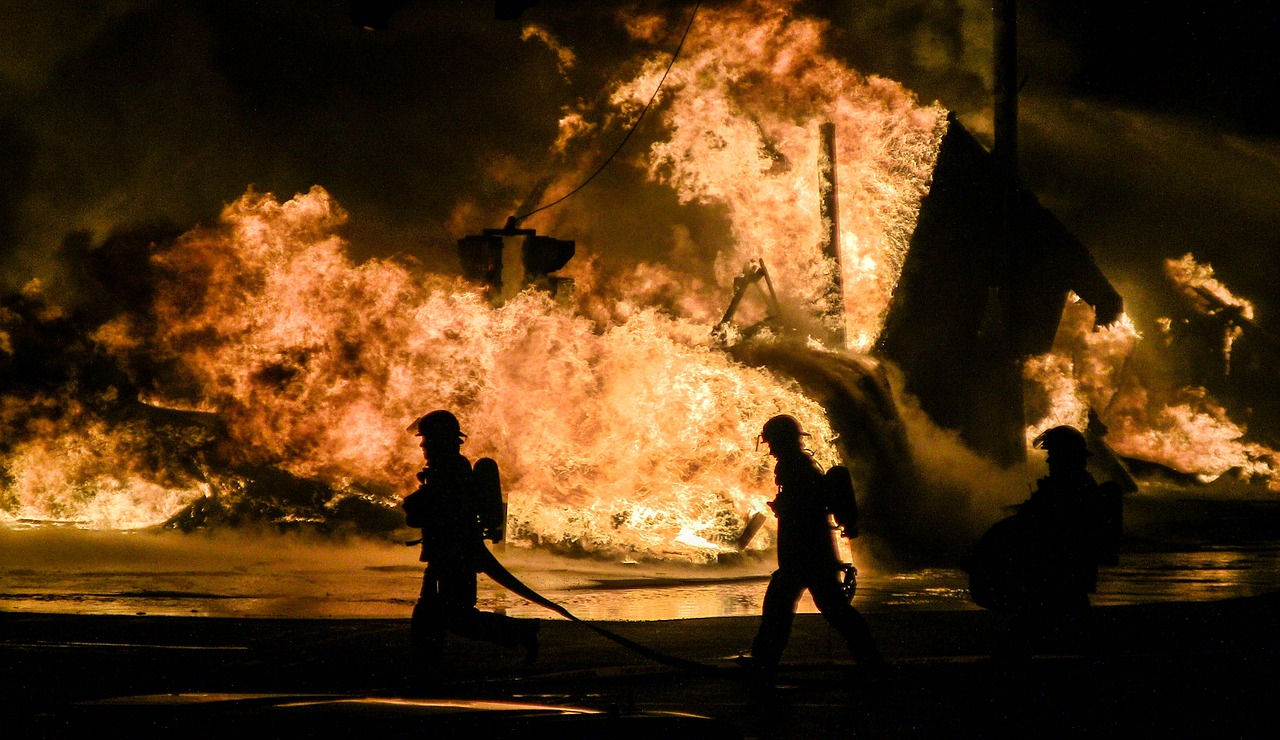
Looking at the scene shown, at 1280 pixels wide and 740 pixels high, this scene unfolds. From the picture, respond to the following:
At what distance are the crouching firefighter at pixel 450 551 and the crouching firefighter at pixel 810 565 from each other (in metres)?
1.48

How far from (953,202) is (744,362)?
4.74 metres

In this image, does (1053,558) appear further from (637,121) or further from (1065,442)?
(637,121)

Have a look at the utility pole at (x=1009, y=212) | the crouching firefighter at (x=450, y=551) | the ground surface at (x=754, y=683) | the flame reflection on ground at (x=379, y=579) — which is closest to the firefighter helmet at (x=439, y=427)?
the crouching firefighter at (x=450, y=551)

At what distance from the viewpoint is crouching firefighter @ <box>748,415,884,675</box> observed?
22.1ft

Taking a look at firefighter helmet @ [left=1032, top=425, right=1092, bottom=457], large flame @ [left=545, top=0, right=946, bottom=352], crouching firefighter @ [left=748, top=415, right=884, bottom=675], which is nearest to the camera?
firefighter helmet @ [left=1032, top=425, right=1092, bottom=457]

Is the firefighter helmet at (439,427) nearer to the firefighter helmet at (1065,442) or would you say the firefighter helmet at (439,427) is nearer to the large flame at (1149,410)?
the firefighter helmet at (1065,442)

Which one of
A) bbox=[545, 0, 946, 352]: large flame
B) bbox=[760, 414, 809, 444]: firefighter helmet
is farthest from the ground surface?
bbox=[545, 0, 946, 352]: large flame

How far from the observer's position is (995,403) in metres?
19.4

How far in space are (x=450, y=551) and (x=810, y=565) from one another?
2.13 metres

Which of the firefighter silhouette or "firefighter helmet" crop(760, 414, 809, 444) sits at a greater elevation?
"firefighter helmet" crop(760, 414, 809, 444)

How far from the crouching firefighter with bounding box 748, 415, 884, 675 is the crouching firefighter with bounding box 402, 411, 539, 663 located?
1.48 meters

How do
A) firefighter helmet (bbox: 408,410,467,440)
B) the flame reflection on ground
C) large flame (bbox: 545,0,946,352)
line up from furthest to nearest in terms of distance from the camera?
large flame (bbox: 545,0,946,352), the flame reflection on ground, firefighter helmet (bbox: 408,410,467,440)

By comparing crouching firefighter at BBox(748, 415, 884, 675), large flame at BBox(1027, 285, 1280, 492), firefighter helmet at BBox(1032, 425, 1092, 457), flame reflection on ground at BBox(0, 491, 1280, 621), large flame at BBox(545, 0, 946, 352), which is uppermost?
large flame at BBox(545, 0, 946, 352)

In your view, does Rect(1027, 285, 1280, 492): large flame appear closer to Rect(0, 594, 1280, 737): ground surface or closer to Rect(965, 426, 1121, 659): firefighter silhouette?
Rect(0, 594, 1280, 737): ground surface
